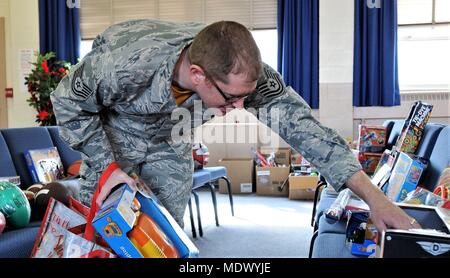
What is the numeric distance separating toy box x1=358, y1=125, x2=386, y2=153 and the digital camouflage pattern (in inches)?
78.5

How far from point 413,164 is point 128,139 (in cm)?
120

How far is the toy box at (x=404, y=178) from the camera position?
1743 millimetres

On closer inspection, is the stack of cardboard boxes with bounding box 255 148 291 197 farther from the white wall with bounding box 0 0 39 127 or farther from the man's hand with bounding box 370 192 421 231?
the man's hand with bounding box 370 192 421 231

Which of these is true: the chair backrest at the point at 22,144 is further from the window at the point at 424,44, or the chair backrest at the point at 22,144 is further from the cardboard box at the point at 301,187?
the window at the point at 424,44

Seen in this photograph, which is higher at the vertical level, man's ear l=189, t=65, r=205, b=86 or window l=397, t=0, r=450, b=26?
window l=397, t=0, r=450, b=26

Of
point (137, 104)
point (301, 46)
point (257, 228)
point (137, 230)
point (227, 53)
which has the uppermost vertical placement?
point (301, 46)

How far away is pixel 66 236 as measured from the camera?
0.95 m

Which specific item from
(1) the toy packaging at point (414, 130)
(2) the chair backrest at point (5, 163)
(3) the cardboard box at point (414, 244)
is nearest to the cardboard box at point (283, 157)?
(1) the toy packaging at point (414, 130)

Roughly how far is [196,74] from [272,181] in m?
3.19

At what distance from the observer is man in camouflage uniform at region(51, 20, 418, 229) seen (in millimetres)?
898

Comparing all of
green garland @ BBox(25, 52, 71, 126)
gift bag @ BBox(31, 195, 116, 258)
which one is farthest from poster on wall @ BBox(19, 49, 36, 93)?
gift bag @ BBox(31, 195, 116, 258)

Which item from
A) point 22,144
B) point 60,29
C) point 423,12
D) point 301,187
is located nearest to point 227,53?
point 22,144

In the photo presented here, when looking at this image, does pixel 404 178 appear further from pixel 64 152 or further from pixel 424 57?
pixel 424 57
